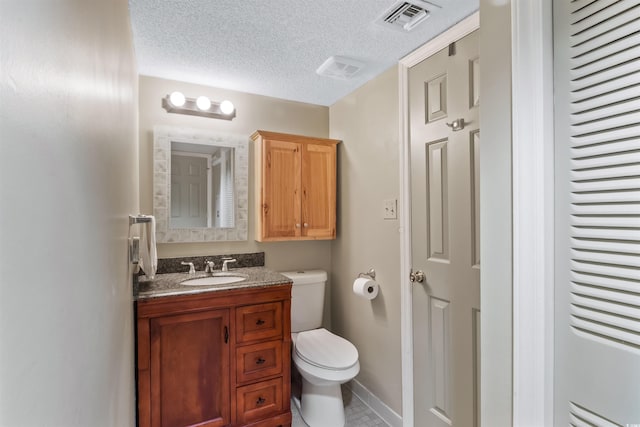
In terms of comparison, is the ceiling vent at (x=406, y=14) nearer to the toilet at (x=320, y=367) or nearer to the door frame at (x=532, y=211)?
the door frame at (x=532, y=211)

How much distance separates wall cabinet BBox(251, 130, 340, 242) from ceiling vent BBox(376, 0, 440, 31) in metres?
1.10

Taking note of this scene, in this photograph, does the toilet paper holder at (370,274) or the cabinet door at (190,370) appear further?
the toilet paper holder at (370,274)

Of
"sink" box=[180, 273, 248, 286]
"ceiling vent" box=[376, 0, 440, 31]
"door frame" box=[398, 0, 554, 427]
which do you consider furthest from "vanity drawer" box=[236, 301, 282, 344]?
"ceiling vent" box=[376, 0, 440, 31]

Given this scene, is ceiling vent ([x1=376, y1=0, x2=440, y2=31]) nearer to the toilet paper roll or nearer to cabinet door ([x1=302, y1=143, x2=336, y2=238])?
cabinet door ([x1=302, y1=143, x2=336, y2=238])

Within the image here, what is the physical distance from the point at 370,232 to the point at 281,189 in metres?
0.76

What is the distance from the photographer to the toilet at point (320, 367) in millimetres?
1897

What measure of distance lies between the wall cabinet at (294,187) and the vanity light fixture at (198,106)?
10.5 inches

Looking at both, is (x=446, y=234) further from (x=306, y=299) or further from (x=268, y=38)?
(x=268, y=38)

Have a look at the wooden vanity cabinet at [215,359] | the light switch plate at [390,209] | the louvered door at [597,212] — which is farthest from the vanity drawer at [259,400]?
the louvered door at [597,212]

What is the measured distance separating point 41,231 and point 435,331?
1788mm

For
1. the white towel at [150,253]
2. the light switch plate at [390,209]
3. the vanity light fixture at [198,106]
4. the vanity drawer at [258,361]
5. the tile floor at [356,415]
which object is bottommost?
the tile floor at [356,415]

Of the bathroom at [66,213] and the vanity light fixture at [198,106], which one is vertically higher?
the vanity light fixture at [198,106]

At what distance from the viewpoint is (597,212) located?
0.82 meters

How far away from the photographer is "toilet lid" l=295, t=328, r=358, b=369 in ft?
6.30
